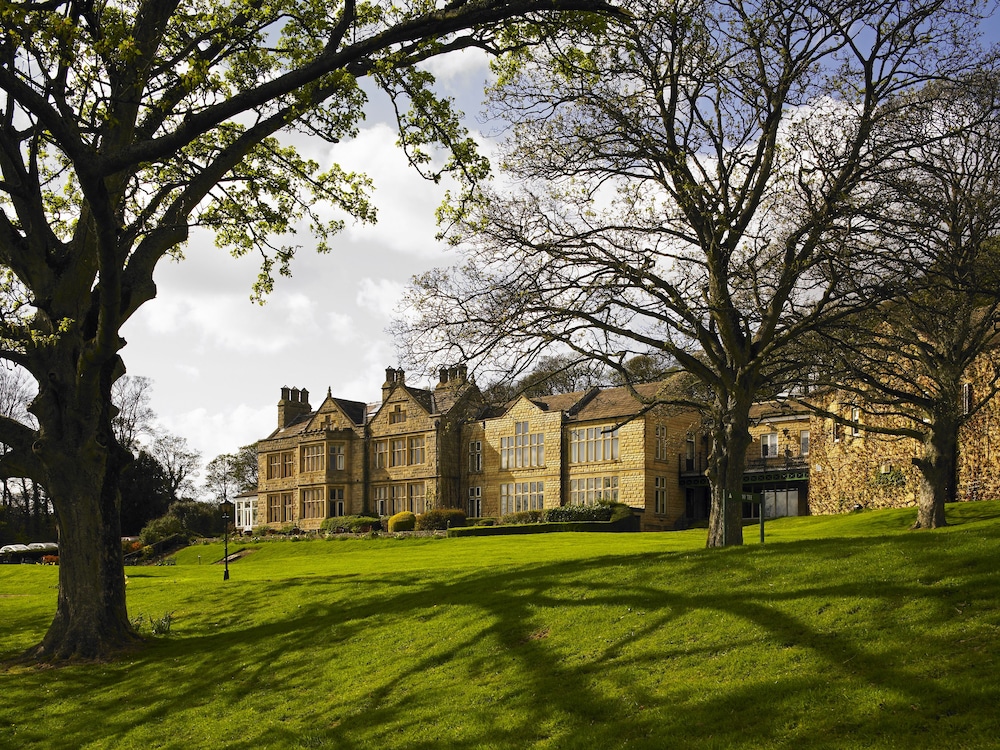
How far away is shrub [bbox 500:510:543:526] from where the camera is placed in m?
56.3

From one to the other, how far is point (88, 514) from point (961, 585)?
15.4 metres

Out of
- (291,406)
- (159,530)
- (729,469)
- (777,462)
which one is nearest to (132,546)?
(159,530)

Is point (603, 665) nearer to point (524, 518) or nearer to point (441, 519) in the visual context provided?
point (524, 518)

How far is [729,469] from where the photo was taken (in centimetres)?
1967

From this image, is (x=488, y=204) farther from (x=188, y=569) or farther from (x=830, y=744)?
(x=188, y=569)

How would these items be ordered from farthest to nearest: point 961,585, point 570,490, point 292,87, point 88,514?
1. point 570,490
2. point 88,514
3. point 292,87
4. point 961,585

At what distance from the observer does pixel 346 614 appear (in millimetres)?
19109

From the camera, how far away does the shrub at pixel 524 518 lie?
5628 cm

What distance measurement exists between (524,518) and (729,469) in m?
38.4

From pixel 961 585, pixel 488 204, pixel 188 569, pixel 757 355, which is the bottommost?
pixel 188 569

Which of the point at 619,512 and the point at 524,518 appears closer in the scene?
the point at 619,512

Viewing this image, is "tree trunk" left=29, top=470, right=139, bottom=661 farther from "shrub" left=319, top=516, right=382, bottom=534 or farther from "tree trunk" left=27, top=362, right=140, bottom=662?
"shrub" left=319, top=516, right=382, bottom=534

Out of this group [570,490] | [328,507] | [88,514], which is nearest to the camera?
[88,514]

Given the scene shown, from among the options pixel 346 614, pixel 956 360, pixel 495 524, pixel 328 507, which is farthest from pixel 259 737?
pixel 328 507
